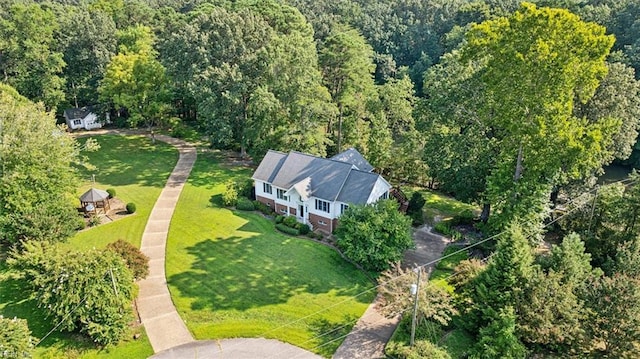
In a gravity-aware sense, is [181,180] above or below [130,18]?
below

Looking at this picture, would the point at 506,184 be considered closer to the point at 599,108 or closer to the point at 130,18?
the point at 599,108

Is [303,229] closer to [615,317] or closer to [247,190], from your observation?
[247,190]

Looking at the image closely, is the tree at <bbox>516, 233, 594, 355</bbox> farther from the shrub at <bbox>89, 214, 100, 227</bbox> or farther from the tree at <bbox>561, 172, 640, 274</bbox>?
the shrub at <bbox>89, 214, 100, 227</bbox>

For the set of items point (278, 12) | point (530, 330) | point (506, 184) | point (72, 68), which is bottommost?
point (530, 330)

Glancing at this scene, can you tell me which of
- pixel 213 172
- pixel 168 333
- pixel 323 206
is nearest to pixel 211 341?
pixel 168 333

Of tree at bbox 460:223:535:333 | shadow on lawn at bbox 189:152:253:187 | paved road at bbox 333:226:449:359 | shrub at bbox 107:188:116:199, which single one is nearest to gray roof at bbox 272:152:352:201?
paved road at bbox 333:226:449:359

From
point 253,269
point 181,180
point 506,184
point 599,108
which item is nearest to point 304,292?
point 253,269
